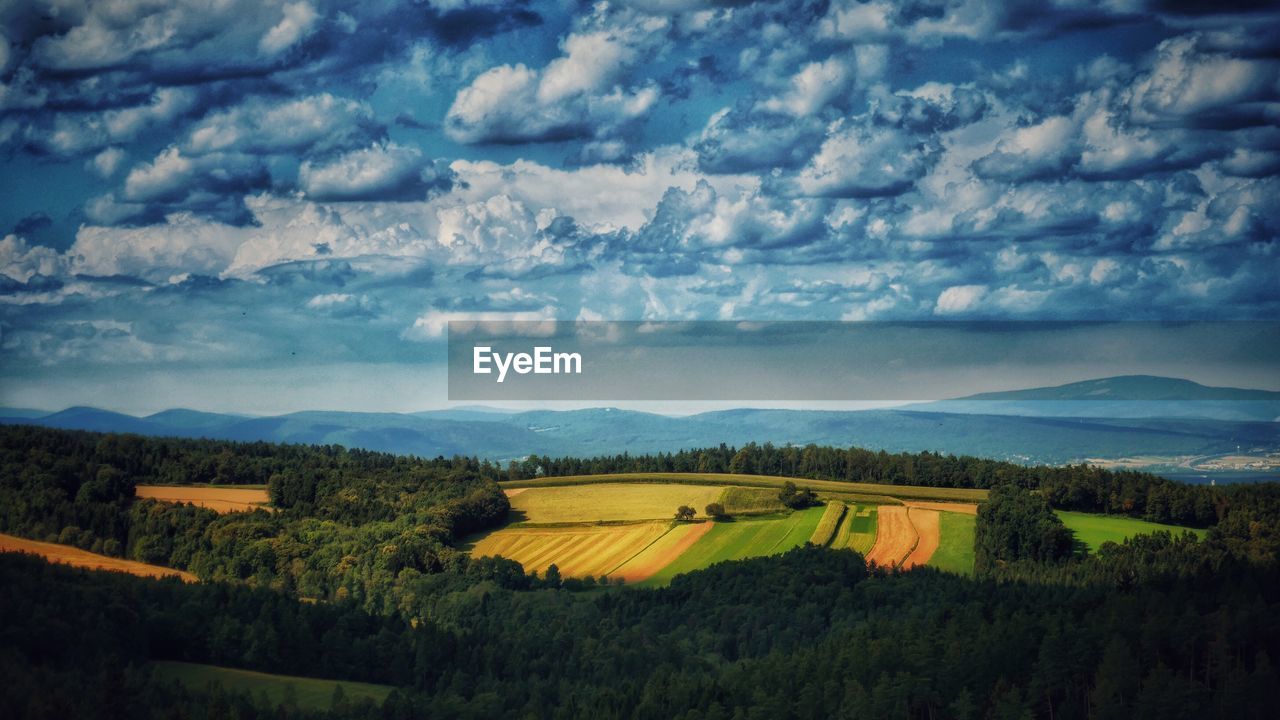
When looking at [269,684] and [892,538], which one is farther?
[892,538]

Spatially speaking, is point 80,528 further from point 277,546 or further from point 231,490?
point 231,490

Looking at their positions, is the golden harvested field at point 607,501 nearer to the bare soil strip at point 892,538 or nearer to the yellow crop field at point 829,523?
A: the yellow crop field at point 829,523

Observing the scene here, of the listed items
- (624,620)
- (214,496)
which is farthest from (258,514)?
(624,620)

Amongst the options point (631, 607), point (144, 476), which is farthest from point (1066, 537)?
point (144, 476)

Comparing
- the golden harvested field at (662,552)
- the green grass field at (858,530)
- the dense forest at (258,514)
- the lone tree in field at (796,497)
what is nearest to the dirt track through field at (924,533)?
the green grass field at (858,530)

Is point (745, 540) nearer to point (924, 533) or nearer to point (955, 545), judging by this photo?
point (924, 533)

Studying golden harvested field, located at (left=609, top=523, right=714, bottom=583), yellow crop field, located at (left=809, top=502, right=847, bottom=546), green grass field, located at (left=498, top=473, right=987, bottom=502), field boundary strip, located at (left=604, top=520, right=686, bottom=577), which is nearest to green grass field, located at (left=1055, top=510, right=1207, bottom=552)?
green grass field, located at (left=498, top=473, right=987, bottom=502)

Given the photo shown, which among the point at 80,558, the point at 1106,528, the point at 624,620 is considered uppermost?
the point at 1106,528
